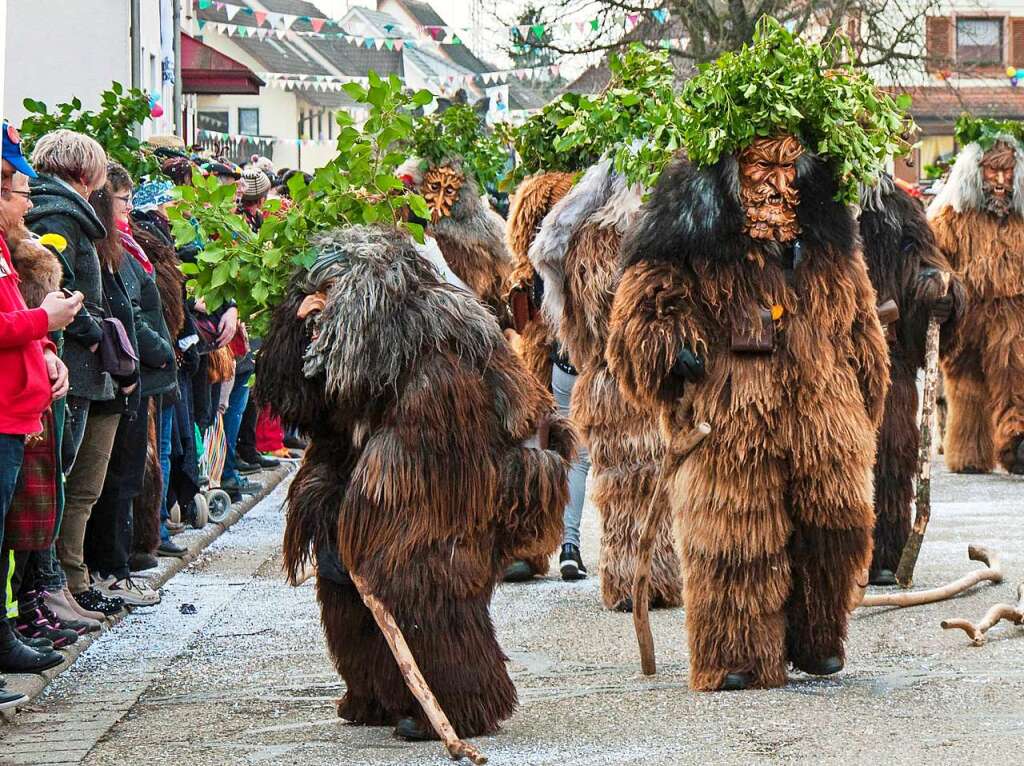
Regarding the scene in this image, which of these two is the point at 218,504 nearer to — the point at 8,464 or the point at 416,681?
the point at 8,464

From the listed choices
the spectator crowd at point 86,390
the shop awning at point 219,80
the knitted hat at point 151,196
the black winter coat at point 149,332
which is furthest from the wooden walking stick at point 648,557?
the shop awning at point 219,80

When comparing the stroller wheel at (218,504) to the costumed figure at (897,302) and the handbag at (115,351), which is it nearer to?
the handbag at (115,351)

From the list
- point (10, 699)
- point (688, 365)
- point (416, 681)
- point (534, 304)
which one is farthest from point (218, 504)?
point (416, 681)

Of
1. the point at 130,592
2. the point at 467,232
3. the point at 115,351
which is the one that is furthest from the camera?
the point at 467,232

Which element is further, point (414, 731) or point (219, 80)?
point (219, 80)

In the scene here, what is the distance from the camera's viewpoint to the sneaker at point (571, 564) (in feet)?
30.6

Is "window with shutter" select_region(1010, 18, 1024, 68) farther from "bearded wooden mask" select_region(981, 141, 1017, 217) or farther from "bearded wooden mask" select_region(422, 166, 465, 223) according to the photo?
"bearded wooden mask" select_region(422, 166, 465, 223)

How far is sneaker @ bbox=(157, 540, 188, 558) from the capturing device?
9.96 m

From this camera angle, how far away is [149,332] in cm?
859

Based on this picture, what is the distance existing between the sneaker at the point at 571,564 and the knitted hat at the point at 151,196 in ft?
9.11

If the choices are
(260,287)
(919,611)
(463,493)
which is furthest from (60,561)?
(919,611)

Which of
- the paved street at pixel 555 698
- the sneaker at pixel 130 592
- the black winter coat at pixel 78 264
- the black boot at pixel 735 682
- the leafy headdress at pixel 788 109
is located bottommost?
the paved street at pixel 555 698

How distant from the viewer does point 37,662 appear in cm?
694

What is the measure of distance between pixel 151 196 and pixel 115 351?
8.11 feet
